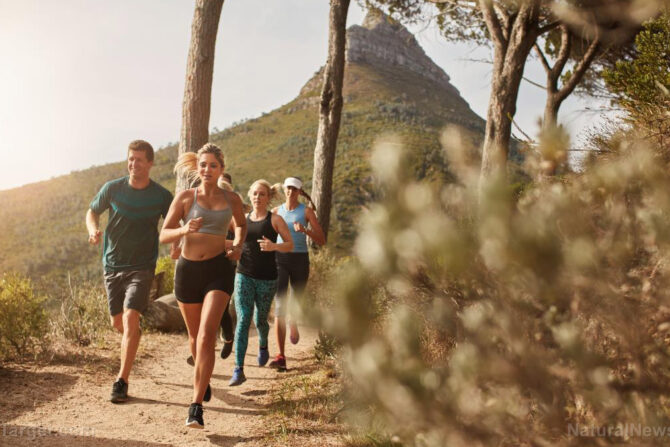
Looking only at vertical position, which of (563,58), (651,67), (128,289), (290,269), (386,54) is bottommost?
(128,289)

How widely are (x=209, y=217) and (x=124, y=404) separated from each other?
2017 mm

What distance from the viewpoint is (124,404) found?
4945 mm

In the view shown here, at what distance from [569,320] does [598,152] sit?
248 centimetres

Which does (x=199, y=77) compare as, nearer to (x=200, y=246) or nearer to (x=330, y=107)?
(x=330, y=107)

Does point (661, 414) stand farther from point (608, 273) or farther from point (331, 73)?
point (331, 73)

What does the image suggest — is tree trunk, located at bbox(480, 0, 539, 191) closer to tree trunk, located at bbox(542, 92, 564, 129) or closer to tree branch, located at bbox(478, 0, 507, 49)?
tree branch, located at bbox(478, 0, 507, 49)

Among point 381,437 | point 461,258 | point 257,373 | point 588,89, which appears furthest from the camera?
point 588,89

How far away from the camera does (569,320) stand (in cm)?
201

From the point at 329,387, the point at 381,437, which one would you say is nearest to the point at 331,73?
the point at 329,387

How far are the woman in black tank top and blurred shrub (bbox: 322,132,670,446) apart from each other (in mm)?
3840

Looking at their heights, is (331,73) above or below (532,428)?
above

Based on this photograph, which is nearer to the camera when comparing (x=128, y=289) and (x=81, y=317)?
(x=128, y=289)

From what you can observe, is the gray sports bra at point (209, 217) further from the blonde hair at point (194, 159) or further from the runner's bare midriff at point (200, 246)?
the blonde hair at point (194, 159)

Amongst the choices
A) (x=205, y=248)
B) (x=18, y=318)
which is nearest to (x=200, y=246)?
A: (x=205, y=248)
